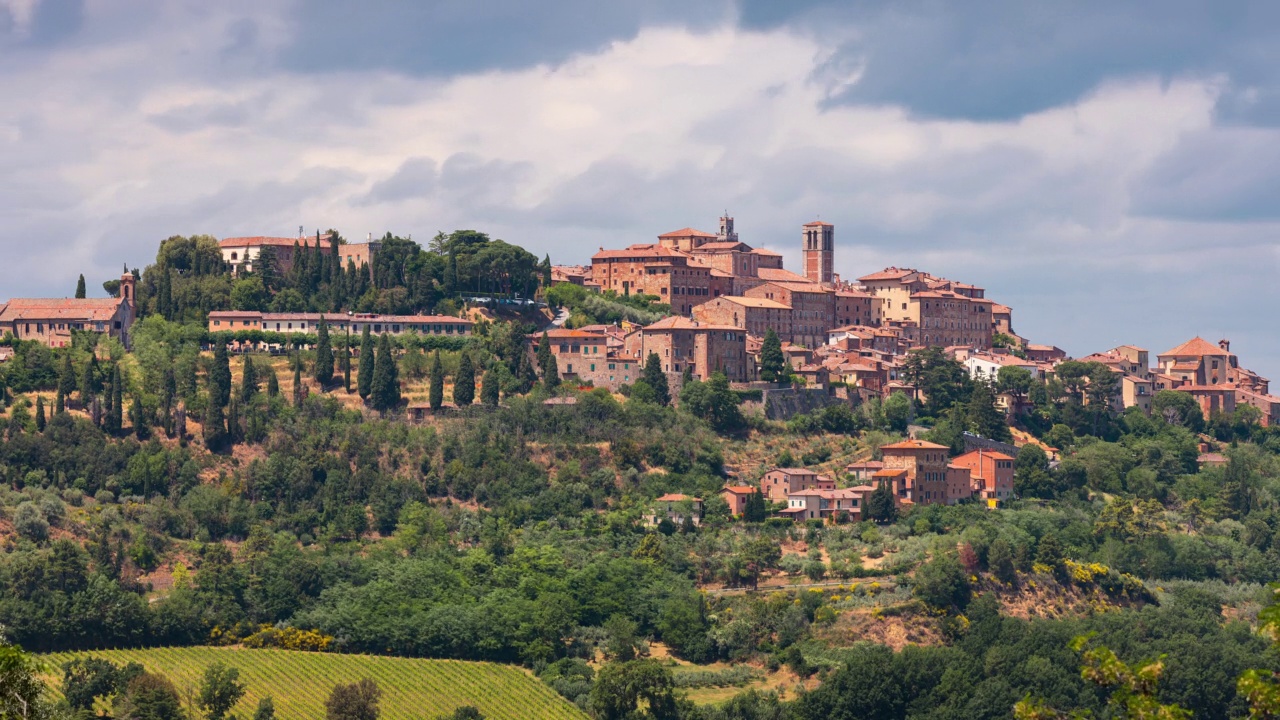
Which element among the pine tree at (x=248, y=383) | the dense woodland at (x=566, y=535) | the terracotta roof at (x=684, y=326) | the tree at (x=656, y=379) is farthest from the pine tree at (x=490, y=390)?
the pine tree at (x=248, y=383)

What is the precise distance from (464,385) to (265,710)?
95.0 ft

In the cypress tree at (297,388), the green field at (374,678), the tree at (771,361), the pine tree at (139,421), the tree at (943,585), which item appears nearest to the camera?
the green field at (374,678)

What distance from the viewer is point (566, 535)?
78.1 meters

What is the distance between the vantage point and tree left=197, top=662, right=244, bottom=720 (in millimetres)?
59406

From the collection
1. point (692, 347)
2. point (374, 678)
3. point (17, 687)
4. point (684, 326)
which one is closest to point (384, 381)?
point (684, 326)

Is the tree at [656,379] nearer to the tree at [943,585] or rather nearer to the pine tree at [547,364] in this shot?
the pine tree at [547,364]

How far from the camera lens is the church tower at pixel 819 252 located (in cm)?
11800

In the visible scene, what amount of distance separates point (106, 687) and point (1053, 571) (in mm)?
40266

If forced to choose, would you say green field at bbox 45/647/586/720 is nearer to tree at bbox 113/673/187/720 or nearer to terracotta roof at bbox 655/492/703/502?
tree at bbox 113/673/187/720

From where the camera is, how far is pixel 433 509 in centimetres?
7969

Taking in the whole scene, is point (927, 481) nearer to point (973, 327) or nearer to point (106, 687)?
point (973, 327)

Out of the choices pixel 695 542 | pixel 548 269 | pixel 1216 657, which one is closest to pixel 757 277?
pixel 548 269

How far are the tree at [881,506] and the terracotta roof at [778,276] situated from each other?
28.8 m

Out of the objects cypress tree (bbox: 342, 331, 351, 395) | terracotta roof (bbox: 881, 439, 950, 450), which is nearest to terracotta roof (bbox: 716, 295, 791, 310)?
terracotta roof (bbox: 881, 439, 950, 450)
